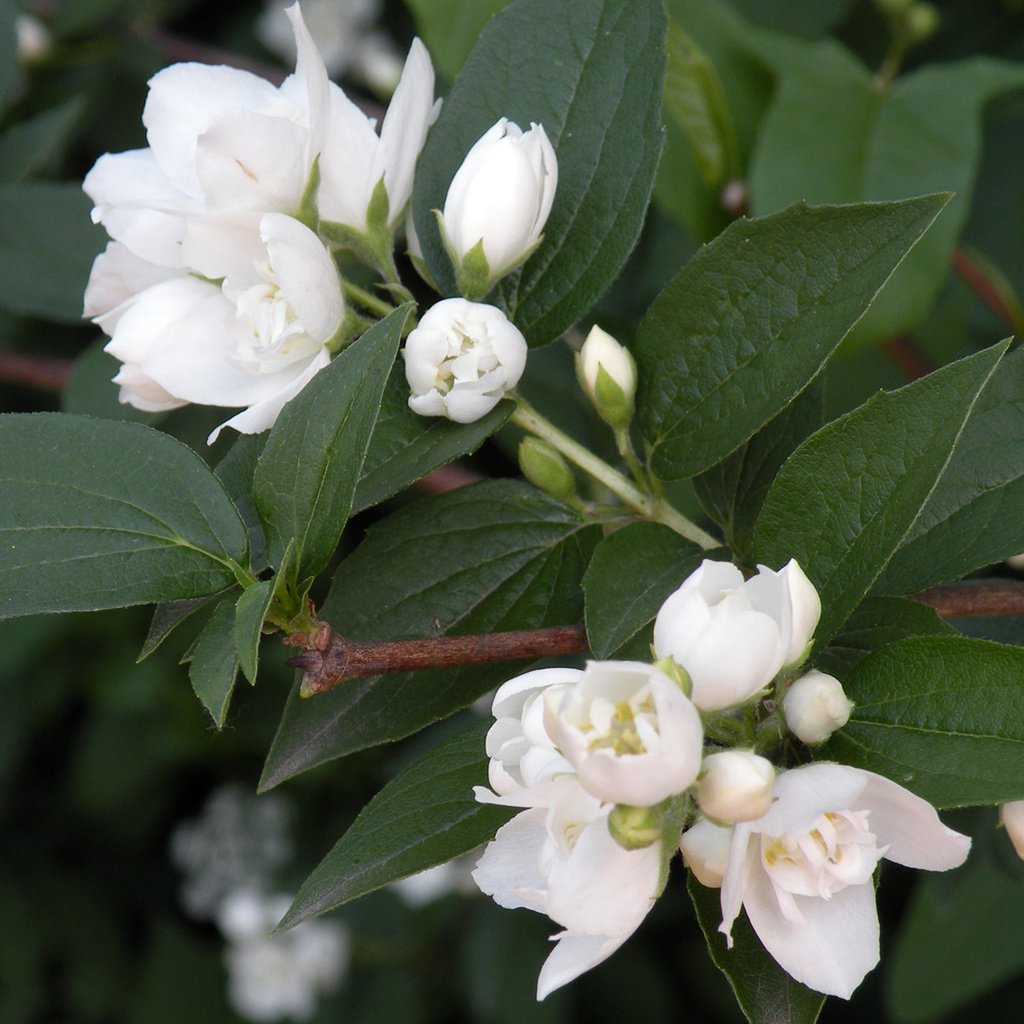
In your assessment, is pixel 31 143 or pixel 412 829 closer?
pixel 412 829

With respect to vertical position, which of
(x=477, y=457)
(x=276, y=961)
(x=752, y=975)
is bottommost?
(x=276, y=961)

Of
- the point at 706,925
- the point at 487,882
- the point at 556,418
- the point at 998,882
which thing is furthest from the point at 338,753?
the point at 998,882

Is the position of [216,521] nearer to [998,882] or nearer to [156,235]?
[156,235]

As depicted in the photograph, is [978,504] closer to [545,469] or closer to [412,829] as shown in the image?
[545,469]

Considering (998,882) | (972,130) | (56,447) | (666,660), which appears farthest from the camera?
(998,882)

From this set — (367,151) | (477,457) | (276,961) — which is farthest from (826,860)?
→ (276,961)

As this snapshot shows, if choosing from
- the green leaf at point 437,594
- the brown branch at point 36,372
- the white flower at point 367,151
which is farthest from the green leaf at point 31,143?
the green leaf at point 437,594

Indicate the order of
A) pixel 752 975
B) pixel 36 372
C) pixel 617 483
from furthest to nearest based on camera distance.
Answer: pixel 36 372, pixel 617 483, pixel 752 975
